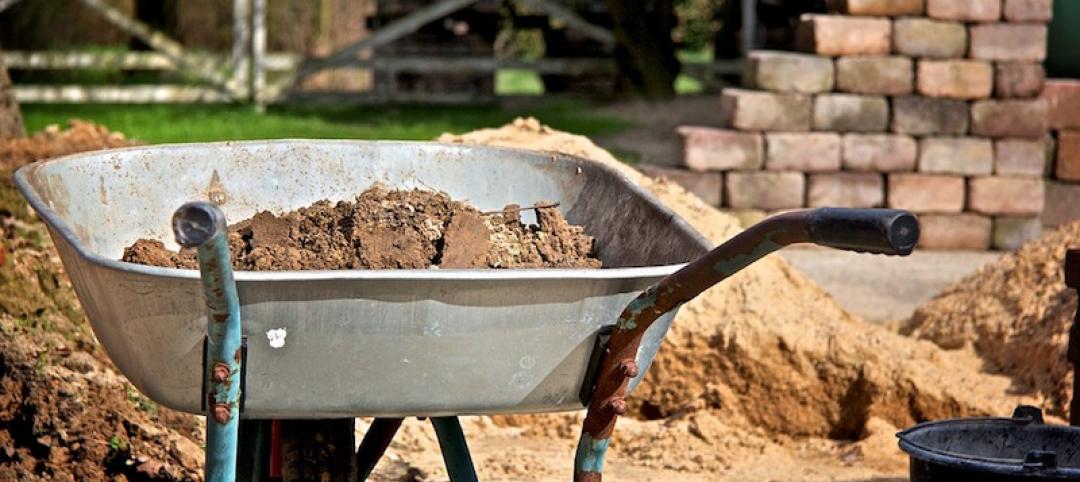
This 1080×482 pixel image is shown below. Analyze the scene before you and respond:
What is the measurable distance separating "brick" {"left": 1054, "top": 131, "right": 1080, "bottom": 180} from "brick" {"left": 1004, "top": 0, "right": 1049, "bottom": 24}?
67 centimetres

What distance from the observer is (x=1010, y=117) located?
8016 mm

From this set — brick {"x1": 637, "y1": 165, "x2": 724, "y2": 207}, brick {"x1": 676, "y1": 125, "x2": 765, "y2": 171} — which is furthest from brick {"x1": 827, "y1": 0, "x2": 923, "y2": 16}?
brick {"x1": 637, "y1": 165, "x2": 724, "y2": 207}

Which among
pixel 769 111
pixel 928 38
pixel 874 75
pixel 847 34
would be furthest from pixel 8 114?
pixel 928 38

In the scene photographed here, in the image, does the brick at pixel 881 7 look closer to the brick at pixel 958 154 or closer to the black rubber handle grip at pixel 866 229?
the brick at pixel 958 154

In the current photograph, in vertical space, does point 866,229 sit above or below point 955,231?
below

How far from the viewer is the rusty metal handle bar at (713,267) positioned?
214 cm

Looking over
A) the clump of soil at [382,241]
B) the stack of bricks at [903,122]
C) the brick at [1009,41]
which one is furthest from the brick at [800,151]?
the clump of soil at [382,241]

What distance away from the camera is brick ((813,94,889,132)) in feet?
Answer: 26.1

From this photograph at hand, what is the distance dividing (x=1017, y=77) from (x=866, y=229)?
6.24 meters

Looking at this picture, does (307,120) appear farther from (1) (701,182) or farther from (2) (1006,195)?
(2) (1006,195)

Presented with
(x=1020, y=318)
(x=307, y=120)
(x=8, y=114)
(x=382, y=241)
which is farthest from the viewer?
(x=307, y=120)

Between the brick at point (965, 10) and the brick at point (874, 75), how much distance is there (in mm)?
283

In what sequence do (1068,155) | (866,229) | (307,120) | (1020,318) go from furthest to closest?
1. (307,120)
2. (1068,155)
3. (1020,318)
4. (866,229)

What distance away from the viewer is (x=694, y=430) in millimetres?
4824
